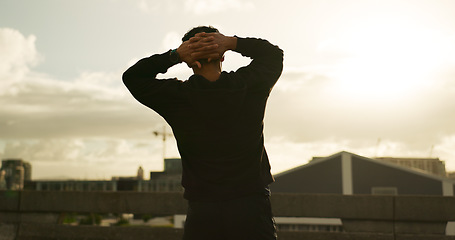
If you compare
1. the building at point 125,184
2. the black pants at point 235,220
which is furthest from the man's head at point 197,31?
the building at point 125,184

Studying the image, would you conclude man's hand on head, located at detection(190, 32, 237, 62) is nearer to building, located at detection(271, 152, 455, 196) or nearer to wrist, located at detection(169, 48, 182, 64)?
wrist, located at detection(169, 48, 182, 64)

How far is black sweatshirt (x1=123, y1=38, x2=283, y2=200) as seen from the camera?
2867 mm

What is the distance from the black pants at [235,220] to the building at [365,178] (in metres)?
28.6

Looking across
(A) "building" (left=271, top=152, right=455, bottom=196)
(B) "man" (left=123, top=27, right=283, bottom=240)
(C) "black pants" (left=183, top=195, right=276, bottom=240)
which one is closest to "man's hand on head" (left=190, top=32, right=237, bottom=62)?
(B) "man" (left=123, top=27, right=283, bottom=240)

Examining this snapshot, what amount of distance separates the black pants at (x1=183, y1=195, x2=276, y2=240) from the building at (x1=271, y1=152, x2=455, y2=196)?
A: 28564 millimetres

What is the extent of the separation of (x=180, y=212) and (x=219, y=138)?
3.79m

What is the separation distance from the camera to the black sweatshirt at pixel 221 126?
9.41 feet

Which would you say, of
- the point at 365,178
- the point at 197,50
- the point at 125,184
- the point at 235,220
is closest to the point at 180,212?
the point at 235,220

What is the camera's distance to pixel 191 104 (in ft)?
9.61

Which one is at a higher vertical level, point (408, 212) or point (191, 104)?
point (191, 104)

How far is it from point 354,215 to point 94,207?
3532mm

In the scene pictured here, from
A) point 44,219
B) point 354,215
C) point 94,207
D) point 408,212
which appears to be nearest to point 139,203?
point 94,207

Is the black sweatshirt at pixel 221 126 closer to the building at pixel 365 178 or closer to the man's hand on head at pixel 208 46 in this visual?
the man's hand on head at pixel 208 46

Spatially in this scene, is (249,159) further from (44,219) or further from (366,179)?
(366,179)
